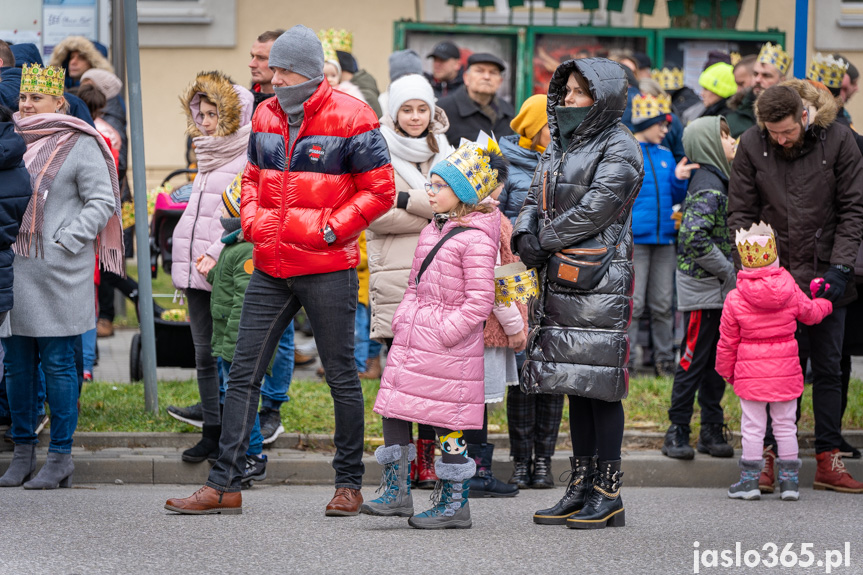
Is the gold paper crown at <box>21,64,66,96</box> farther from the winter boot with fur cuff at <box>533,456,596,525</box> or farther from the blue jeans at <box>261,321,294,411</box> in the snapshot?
the winter boot with fur cuff at <box>533,456,596,525</box>

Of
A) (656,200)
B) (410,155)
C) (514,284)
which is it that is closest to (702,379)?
(514,284)

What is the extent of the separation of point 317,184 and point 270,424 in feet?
7.23

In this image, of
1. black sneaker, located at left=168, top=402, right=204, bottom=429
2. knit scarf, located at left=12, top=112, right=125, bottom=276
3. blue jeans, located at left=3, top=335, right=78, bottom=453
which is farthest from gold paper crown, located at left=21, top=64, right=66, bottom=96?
black sneaker, located at left=168, top=402, right=204, bottom=429

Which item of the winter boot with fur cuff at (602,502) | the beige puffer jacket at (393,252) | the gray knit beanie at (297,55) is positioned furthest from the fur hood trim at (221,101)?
the winter boot with fur cuff at (602,502)

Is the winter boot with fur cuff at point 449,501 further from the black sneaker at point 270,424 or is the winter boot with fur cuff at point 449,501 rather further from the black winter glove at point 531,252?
the black sneaker at point 270,424

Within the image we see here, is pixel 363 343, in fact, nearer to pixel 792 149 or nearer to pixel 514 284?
pixel 514 284

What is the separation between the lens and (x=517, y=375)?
7.06m

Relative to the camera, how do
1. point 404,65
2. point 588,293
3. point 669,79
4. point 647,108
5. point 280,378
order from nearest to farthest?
1. point 588,293
2. point 280,378
3. point 647,108
4. point 404,65
5. point 669,79

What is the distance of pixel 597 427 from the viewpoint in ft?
19.9

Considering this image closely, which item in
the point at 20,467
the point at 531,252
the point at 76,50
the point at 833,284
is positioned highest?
the point at 76,50

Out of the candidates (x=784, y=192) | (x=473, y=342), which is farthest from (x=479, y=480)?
(x=784, y=192)

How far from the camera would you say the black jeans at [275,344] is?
6051mm

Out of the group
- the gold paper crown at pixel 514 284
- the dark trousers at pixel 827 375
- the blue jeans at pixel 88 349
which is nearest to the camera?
the gold paper crown at pixel 514 284

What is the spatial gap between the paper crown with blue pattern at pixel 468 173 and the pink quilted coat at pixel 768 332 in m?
1.77
